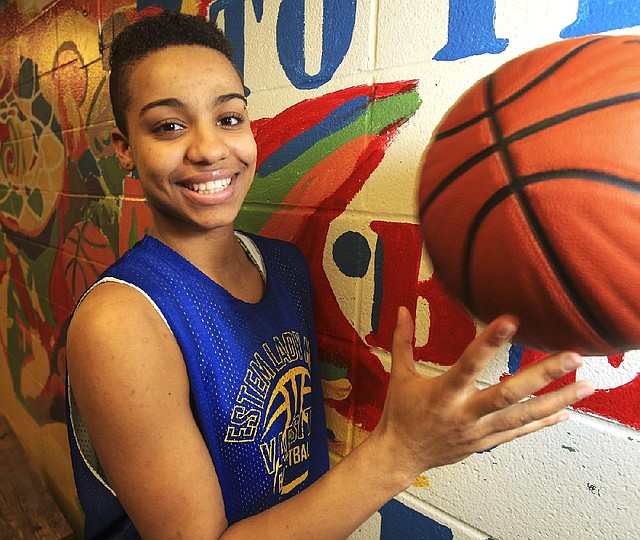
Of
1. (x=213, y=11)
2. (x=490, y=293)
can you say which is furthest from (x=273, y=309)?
(x=213, y=11)

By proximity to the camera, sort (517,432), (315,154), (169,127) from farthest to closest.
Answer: (315,154), (169,127), (517,432)

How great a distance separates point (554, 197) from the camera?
43cm

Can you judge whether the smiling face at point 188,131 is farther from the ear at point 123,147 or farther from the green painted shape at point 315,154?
the green painted shape at point 315,154

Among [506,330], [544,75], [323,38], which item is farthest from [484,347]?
[323,38]

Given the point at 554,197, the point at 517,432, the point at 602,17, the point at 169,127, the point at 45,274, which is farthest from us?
the point at 45,274

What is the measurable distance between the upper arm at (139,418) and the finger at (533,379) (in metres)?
0.39

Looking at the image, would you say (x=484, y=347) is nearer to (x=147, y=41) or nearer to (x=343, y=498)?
(x=343, y=498)

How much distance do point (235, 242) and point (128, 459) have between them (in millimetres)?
433

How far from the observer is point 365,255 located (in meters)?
0.97

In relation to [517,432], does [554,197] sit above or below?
above

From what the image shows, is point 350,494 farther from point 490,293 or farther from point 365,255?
point 365,255

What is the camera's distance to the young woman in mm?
537

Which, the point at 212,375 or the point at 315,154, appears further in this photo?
the point at 315,154

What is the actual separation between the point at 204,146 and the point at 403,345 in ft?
1.37
